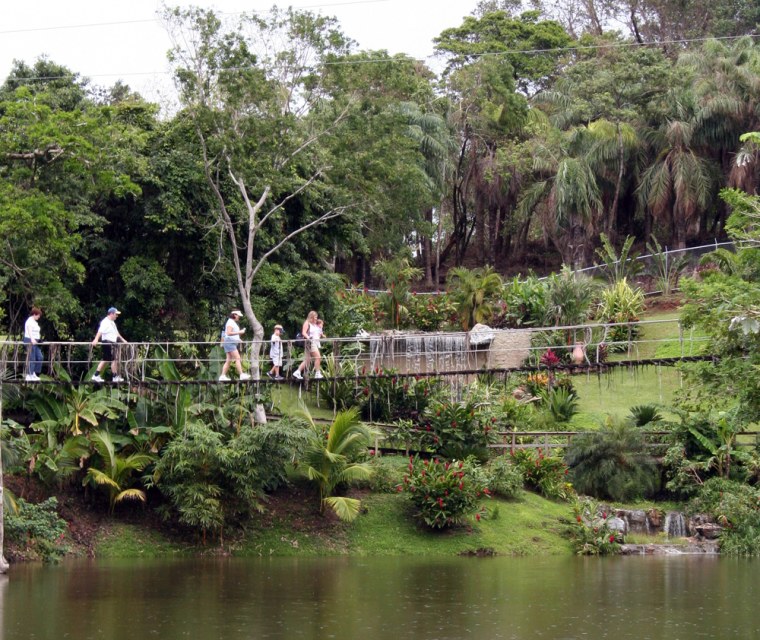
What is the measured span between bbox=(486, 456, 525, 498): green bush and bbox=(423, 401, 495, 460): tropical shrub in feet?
1.69

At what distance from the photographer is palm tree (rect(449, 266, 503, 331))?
31109mm

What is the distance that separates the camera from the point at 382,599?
15.2 meters

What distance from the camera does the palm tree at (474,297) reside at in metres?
31.1

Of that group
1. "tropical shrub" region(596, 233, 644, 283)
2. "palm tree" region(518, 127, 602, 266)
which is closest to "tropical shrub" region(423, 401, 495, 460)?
"tropical shrub" region(596, 233, 644, 283)

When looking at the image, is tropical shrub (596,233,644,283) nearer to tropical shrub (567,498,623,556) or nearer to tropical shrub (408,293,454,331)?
tropical shrub (408,293,454,331)

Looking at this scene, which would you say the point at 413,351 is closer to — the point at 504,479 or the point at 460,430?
the point at 460,430

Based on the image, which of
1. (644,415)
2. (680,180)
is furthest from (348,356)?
(680,180)

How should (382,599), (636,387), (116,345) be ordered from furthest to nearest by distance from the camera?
(636,387) < (116,345) < (382,599)

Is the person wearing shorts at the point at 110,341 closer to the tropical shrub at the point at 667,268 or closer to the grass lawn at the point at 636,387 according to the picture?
the grass lawn at the point at 636,387

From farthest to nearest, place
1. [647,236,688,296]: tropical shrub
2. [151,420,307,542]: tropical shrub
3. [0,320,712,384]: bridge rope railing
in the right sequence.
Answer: [647,236,688,296]: tropical shrub
[151,420,307,542]: tropical shrub
[0,320,712,384]: bridge rope railing

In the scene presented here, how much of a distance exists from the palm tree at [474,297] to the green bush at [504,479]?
367 inches

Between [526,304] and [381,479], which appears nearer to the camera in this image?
[381,479]

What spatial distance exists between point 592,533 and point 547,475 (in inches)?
77.7

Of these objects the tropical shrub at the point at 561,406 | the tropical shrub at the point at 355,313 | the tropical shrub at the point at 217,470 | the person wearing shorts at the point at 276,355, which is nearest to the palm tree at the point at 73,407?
the tropical shrub at the point at 217,470
